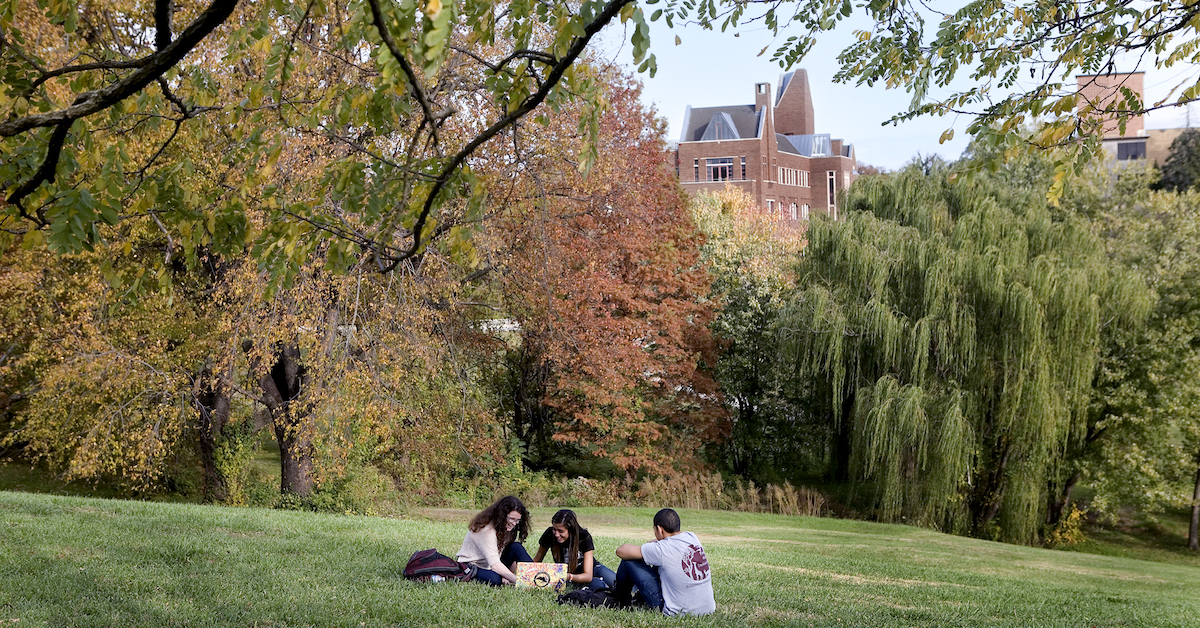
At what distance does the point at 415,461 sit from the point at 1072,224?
16091 millimetres

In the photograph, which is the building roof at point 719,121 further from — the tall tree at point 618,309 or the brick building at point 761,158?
the tall tree at point 618,309

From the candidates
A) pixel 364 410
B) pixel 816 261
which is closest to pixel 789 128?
pixel 816 261

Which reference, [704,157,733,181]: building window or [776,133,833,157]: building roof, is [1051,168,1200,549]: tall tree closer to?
[704,157,733,181]: building window

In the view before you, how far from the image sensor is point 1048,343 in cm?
2072

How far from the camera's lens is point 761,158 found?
226 ft

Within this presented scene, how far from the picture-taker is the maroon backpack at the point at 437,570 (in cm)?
763

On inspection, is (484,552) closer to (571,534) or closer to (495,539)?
(495,539)

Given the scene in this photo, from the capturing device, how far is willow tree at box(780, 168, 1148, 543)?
20.5 metres

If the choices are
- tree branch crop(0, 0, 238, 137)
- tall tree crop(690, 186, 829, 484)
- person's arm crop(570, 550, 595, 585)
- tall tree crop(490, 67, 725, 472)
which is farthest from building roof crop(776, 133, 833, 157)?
tree branch crop(0, 0, 238, 137)

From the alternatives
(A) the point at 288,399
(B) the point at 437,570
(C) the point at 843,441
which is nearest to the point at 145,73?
→ (B) the point at 437,570

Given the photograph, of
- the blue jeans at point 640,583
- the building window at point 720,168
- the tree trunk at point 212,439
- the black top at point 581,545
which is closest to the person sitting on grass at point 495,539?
the black top at point 581,545

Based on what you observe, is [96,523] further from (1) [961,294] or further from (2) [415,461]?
(1) [961,294]

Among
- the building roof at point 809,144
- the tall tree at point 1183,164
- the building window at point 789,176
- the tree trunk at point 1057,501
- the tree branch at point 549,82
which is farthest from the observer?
the building roof at point 809,144

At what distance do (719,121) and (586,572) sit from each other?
218ft
